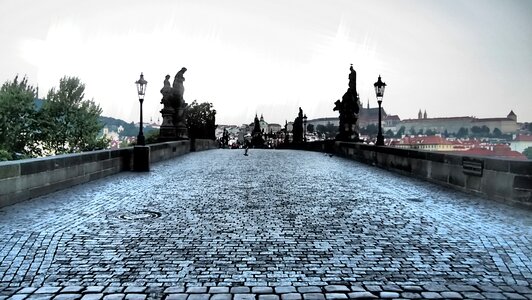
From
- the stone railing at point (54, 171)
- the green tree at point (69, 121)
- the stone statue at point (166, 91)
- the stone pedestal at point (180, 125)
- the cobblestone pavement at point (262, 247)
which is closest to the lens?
the cobblestone pavement at point (262, 247)

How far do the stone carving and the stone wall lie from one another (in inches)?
649

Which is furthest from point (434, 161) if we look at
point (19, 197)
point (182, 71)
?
point (182, 71)

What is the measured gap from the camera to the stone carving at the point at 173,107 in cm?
2886

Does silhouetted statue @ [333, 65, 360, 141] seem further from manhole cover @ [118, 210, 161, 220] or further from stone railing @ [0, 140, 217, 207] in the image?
manhole cover @ [118, 210, 161, 220]

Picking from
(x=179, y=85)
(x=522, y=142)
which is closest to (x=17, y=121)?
(x=179, y=85)

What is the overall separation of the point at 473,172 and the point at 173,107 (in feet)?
72.8

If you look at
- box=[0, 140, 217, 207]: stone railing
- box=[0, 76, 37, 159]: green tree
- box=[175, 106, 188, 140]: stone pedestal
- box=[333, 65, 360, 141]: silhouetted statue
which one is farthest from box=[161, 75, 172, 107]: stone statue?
box=[0, 76, 37, 159]: green tree

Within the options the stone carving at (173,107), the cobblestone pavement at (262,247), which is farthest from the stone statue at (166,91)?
the cobblestone pavement at (262,247)

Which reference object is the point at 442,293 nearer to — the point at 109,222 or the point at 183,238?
the point at 183,238

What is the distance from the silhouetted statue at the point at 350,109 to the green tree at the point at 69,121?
35395mm

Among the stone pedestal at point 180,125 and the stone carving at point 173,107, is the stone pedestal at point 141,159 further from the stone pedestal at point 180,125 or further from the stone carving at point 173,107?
the stone pedestal at point 180,125

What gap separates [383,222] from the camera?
23.1 feet

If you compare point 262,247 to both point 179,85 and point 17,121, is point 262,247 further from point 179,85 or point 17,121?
point 17,121

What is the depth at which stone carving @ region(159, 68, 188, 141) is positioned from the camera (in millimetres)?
28859
